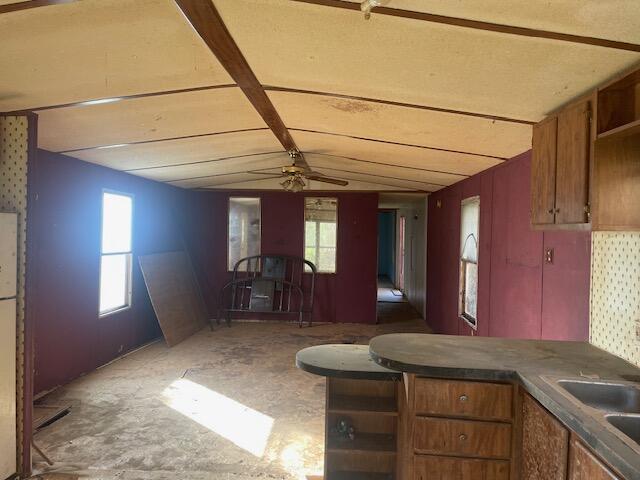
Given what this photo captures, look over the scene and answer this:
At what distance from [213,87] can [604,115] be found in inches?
73.6

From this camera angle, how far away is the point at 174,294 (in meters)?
5.60

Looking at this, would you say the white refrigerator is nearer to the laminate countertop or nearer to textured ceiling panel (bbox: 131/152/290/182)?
the laminate countertop

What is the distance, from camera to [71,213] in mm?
3814

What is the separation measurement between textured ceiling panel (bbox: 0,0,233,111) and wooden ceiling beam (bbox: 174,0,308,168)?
5cm

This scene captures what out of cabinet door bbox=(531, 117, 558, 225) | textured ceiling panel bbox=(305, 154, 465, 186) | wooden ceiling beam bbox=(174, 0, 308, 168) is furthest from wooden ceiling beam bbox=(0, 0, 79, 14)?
textured ceiling panel bbox=(305, 154, 465, 186)

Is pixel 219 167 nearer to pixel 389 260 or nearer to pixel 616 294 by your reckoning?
pixel 616 294

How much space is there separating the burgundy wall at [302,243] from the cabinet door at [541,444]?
4877 mm

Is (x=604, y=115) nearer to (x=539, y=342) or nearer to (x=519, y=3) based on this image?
(x=519, y=3)

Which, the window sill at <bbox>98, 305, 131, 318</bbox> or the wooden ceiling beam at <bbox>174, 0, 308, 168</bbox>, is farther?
the window sill at <bbox>98, 305, 131, 318</bbox>

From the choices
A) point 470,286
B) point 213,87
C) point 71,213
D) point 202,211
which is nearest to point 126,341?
point 71,213

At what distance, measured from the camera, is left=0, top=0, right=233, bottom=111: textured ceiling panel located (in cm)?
141

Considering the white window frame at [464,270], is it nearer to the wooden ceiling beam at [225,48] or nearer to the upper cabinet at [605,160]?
the upper cabinet at [605,160]

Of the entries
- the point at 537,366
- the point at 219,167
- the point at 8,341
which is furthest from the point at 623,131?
the point at 219,167

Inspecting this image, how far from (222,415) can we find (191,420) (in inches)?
9.1
